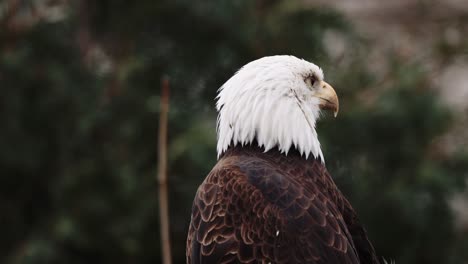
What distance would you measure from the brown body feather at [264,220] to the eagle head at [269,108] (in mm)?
222

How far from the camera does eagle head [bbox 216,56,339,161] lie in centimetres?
417

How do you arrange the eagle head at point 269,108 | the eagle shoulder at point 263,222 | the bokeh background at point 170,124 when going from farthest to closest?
the bokeh background at point 170,124, the eagle head at point 269,108, the eagle shoulder at point 263,222

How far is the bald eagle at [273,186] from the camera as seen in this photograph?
12.1 ft

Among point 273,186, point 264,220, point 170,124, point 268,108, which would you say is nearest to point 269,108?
Result: point 268,108

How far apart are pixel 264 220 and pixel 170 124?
4.08 m

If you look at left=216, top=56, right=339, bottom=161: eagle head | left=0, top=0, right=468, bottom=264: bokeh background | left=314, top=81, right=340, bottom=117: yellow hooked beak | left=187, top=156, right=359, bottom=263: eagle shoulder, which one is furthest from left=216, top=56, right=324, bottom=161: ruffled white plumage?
left=0, top=0, right=468, bottom=264: bokeh background

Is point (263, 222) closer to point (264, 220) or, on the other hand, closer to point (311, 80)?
point (264, 220)

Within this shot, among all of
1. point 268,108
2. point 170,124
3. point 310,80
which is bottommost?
point 268,108

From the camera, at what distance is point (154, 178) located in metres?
7.71

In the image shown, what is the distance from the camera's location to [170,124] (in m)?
7.73

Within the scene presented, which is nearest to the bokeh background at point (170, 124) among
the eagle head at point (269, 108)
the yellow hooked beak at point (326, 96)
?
the yellow hooked beak at point (326, 96)

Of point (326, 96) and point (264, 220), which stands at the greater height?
point (326, 96)

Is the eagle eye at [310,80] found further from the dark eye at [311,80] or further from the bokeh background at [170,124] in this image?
the bokeh background at [170,124]

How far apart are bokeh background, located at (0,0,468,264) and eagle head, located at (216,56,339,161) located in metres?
3.06
